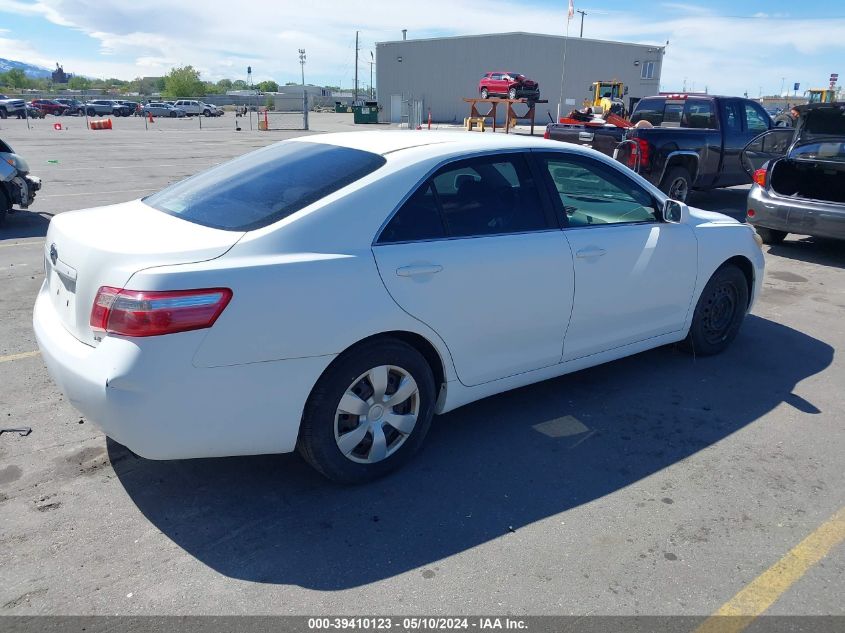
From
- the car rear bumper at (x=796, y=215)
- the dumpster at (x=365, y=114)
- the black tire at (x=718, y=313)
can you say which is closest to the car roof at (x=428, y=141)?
the black tire at (x=718, y=313)

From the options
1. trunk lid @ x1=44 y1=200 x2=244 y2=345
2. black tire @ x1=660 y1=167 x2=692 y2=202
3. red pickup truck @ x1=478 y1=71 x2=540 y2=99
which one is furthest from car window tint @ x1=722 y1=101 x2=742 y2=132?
red pickup truck @ x1=478 y1=71 x2=540 y2=99

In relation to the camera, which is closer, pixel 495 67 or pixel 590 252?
pixel 590 252

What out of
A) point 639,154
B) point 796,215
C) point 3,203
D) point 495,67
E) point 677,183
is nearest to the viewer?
point 796,215

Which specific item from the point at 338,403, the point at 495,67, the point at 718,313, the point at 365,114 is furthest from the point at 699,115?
the point at 495,67

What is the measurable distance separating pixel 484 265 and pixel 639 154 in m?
7.64

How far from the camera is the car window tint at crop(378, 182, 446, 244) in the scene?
3255 millimetres

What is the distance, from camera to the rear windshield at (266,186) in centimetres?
318

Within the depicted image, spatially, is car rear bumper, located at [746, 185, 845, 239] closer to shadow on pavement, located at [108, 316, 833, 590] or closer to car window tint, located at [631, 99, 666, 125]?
car window tint, located at [631, 99, 666, 125]

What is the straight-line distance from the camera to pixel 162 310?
8.68ft

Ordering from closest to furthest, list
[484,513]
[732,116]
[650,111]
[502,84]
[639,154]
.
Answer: [484,513] → [639,154] → [732,116] → [650,111] → [502,84]

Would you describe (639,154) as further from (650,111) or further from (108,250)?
(108,250)

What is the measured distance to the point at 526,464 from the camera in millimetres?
3602

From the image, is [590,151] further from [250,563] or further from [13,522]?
[13,522]

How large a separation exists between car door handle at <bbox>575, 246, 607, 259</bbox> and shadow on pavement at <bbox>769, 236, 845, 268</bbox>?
6006mm
